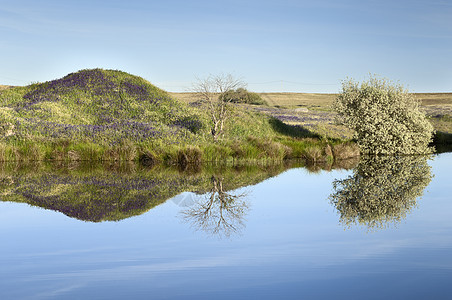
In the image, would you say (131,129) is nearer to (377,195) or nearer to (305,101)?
(377,195)

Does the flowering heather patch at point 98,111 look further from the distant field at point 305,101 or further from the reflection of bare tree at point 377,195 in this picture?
the distant field at point 305,101

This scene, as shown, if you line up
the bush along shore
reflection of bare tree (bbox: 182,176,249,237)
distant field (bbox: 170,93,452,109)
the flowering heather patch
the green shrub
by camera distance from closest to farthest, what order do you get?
reflection of bare tree (bbox: 182,176,249,237), the bush along shore, the flowering heather patch, the green shrub, distant field (bbox: 170,93,452,109)

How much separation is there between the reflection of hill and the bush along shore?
307 centimetres

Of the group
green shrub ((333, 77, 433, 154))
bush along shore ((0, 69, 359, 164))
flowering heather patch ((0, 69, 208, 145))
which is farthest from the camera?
green shrub ((333, 77, 433, 154))

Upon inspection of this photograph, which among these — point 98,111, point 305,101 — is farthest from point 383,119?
point 305,101

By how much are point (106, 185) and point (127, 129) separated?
51.3 ft

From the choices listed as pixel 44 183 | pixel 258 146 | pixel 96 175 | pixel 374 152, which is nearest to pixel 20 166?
pixel 96 175

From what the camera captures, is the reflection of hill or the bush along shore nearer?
the reflection of hill

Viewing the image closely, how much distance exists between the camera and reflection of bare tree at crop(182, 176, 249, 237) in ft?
35.4

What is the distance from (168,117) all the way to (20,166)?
14.9m

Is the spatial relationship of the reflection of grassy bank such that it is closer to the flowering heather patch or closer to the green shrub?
the flowering heather patch

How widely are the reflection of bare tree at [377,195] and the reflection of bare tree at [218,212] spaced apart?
7.84 ft

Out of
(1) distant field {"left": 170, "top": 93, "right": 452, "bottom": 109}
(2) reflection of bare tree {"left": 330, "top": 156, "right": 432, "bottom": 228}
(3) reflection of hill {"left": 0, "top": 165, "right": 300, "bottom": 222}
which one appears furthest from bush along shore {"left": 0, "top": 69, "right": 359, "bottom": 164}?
(1) distant field {"left": 170, "top": 93, "right": 452, "bottom": 109}

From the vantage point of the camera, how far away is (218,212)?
1283cm
